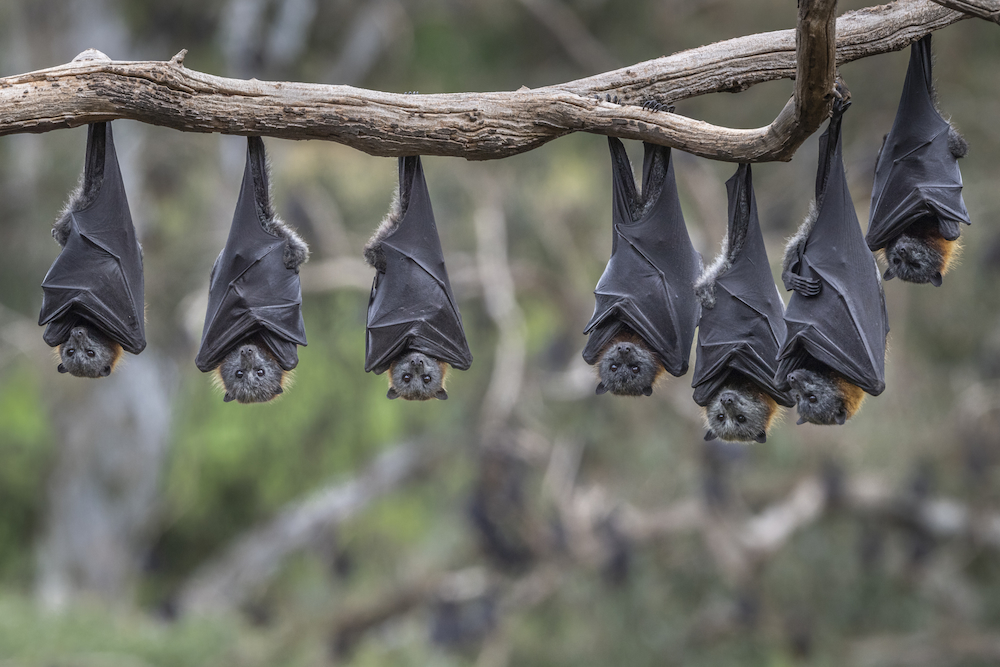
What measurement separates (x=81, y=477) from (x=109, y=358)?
14.2m

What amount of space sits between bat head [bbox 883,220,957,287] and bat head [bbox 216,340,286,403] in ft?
8.41

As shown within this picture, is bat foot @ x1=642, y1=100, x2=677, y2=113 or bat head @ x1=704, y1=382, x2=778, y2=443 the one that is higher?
bat foot @ x1=642, y1=100, x2=677, y2=113

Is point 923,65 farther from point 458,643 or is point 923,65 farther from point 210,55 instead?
point 210,55

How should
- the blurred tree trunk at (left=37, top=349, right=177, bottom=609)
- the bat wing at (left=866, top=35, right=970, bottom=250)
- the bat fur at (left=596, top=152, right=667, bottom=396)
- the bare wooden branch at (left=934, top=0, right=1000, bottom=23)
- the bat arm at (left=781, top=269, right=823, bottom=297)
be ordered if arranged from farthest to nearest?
the blurred tree trunk at (left=37, top=349, right=177, bottom=609)
the bat fur at (left=596, top=152, right=667, bottom=396)
the bat wing at (left=866, top=35, right=970, bottom=250)
the bat arm at (left=781, top=269, right=823, bottom=297)
the bare wooden branch at (left=934, top=0, right=1000, bottom=23)

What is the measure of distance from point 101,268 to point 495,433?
6572 millimetres

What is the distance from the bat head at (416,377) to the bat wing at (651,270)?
2.29 ft

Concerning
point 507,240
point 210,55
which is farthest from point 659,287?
point 210,55

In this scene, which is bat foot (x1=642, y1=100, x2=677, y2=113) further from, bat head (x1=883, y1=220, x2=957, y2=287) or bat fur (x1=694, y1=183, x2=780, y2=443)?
bat head (x1=883, y1=220, x2=957, y2=287)

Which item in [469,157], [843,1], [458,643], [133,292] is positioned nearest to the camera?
[469,157]

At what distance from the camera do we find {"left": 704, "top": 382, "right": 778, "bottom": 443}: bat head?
3.59 meters

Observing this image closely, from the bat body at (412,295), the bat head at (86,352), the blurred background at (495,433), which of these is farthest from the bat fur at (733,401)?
the blurred background at (495,433)

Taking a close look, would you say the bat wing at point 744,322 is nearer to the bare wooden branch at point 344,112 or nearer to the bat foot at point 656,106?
the bat foot at point 656,106

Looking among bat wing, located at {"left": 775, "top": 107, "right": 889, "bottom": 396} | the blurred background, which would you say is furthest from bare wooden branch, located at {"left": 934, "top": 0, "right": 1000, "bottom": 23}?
the blurred background

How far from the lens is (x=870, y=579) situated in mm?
11680
